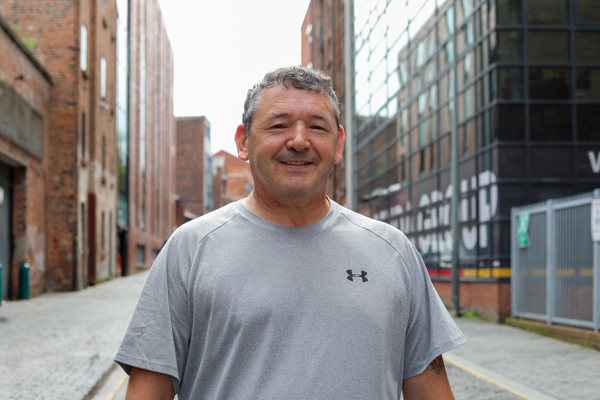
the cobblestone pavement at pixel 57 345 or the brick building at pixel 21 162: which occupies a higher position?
the brick building at pixel 21 162

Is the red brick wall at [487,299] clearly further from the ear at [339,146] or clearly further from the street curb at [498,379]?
the ear at [339,146]

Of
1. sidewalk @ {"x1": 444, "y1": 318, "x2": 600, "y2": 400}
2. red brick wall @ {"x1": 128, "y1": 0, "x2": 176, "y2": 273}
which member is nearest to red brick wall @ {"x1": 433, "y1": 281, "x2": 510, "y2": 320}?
sidewalk @ {"x1": 444, "y1": 318, "x2": 600, "y2": 400}

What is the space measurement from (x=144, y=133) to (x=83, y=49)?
1918 cm

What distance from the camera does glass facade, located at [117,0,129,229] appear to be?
33.3m

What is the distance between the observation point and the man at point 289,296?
1.91 m

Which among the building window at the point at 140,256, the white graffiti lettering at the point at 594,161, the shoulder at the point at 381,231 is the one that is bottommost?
the building window at the point at 140,256

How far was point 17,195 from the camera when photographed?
1900cm

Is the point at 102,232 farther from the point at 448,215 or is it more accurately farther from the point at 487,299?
the point at 487,299

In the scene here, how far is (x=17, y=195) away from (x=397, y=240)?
18.6 meters

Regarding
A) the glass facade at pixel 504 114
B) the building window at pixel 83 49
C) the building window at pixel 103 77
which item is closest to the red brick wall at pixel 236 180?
the building window at pixel 103 77

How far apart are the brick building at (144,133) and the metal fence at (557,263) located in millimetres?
23306

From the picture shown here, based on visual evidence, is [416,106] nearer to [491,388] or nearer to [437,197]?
[437,197]

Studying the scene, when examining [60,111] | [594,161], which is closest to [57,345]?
[594,161]

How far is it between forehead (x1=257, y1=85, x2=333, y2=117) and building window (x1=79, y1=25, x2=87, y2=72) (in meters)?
22.5
